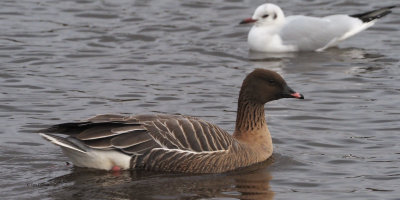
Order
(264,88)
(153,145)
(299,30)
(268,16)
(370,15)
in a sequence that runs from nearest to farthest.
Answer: (153,145)
(264,88)
(299,30)
(268,16)
(370,15)

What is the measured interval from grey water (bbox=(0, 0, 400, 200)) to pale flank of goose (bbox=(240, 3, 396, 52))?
0.28 metres

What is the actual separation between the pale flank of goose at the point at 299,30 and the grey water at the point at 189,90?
281 millimetres

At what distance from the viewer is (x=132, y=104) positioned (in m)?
13.0

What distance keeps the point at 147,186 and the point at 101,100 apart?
379cm

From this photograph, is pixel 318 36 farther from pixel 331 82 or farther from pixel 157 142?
pixel 157 142

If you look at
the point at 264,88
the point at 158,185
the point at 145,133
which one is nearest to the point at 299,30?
the point at 264,88

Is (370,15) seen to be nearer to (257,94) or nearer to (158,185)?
(257,94)

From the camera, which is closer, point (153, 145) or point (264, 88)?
point (153, 145)

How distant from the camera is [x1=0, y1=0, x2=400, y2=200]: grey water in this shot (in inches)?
386

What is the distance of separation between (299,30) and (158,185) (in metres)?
8.13

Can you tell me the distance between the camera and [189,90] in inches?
550

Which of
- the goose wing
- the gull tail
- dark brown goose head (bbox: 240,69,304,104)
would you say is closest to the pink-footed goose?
the goose wing

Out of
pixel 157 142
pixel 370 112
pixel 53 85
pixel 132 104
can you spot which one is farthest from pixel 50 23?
pixel 157 142

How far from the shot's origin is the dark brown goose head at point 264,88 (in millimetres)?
10812
